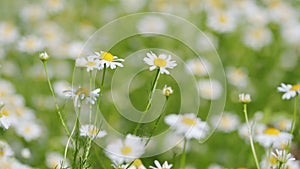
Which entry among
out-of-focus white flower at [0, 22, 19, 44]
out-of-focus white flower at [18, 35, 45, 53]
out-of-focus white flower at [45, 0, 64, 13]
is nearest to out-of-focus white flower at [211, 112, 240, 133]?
out-of-focus white flower at [18, 35, 45, 53]

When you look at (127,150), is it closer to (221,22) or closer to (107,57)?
(107,57)

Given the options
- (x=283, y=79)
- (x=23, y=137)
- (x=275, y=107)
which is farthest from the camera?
(x=283, y=79)

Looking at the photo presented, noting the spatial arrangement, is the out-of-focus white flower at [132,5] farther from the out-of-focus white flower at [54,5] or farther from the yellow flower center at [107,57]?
the yellow flower center at [107,57]

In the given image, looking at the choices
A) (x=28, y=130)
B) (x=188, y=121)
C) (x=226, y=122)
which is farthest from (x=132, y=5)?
(x=188, y=121)

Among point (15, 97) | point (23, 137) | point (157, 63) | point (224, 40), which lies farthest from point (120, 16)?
point (157, 63)

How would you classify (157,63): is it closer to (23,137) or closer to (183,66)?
(23,137)

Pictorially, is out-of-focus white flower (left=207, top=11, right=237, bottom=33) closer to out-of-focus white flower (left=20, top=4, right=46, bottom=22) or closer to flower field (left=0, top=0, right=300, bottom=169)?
flower field (left=0, top=0, right=300, bottom=169)
